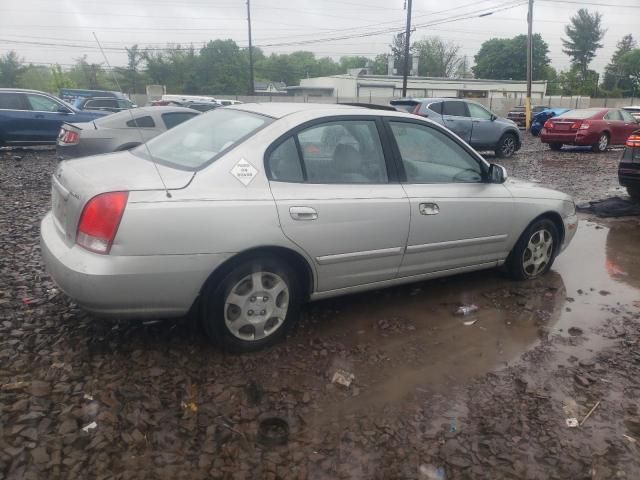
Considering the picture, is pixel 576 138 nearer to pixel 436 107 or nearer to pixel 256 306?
pixel 436 107

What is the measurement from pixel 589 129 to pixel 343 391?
16.5m

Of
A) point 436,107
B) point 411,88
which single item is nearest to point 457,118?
point 436,107

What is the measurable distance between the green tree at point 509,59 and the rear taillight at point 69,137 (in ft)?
286

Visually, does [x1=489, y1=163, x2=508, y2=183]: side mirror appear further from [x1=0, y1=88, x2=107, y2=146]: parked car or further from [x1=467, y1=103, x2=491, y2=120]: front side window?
[x1=0, y1=88, x2=107, y2=146]: parked car

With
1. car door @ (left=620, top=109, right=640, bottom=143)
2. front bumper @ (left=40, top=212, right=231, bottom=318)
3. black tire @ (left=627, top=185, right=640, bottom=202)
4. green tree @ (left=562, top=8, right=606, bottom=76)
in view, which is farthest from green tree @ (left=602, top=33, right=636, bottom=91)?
front bumper @ (left=40, top=212, right=231, bottom=318)

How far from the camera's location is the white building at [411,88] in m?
56.8

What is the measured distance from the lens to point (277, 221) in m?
3.21

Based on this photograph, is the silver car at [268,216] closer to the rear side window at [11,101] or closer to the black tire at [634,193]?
the black tire at [634,193]

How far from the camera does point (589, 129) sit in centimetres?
1666

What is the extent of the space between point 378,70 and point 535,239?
3909 inches

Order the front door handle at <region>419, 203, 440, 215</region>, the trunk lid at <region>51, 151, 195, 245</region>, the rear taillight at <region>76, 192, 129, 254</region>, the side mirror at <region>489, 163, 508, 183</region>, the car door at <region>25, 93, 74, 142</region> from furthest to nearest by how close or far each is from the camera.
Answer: the car door at <region>25, 93, 74, 142</region>
the side mirror at <region>489, 163, 508, 183</region>
the front door handle at <region>419, 203, 440, 215</region>
the trunk lid at <region>51, 151, 195, 245</region>
the rear taillight at <region>76, 192, 129, 254</region>

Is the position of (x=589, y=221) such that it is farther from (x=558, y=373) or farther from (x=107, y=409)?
(x=107, y=409)

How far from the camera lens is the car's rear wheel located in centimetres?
1692

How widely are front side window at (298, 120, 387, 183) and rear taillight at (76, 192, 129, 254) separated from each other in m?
1.20
